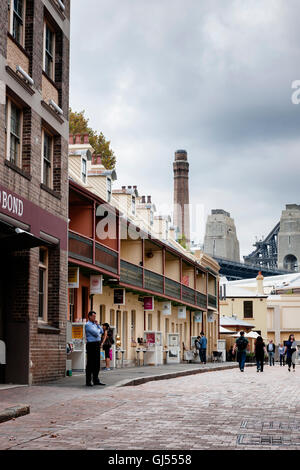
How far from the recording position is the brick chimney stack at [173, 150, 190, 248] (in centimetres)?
9875

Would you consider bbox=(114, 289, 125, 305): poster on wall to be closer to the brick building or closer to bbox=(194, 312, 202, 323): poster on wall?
the brick building

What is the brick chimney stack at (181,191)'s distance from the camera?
9875 centimetres

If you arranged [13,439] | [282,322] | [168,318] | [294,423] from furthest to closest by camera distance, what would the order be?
1. [282,322]
2. [168,318]
3. [294,423]
4. [13,439]

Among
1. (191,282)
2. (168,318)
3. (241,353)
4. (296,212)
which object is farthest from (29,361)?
(296,212)

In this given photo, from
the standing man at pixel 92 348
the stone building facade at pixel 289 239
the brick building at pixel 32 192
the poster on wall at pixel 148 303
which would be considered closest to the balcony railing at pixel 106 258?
the brick building at pixel 32 192

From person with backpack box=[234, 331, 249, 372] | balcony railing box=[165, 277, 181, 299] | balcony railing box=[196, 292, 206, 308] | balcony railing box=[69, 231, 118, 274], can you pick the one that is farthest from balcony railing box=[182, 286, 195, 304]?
balcony railing box=[69, 231, 118, 274]

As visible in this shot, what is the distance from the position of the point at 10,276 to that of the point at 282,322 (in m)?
67.8

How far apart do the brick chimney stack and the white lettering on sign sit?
80.9 m

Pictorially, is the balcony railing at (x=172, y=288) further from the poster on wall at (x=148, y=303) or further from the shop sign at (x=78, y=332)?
the shop sign at (x=78, y=332)

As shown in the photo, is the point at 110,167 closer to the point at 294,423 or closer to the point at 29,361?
the point at 29,361

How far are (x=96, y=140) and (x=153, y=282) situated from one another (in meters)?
12.8

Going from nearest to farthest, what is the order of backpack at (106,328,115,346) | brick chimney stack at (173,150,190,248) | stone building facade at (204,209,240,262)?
backpack at (106,328,115,346)
brick chimney stack at (173,150,190,248)
stone building facade at (204,209,240,262)

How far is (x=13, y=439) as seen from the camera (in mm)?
8305

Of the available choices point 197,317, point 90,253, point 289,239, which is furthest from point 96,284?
point 289,239
